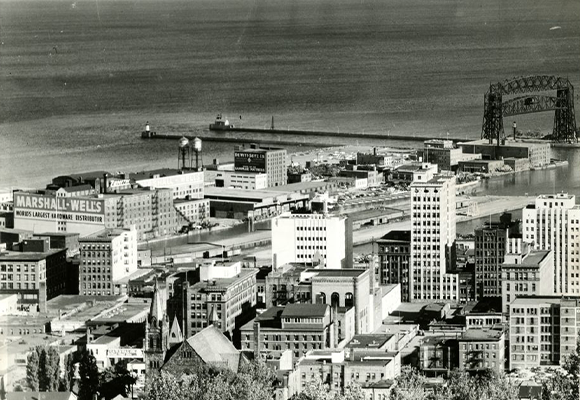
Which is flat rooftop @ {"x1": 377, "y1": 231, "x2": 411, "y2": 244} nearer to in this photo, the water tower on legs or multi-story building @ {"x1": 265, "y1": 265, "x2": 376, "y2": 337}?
multi-story building @ {"x1": 265, "y1": 265, "x2": 376, "y2": 337}

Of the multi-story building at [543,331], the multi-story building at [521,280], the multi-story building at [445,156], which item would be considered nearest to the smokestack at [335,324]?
the multi-story building at [543,331]

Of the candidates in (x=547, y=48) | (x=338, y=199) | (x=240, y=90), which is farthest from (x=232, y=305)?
(x=547, y=48)

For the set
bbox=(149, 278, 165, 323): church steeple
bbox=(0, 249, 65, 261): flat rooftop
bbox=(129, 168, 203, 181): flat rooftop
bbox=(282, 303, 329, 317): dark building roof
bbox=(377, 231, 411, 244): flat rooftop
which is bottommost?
bbox=(282, 303, 329, 317): dark building roof

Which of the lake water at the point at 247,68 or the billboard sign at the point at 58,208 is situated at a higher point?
the lake water at the point at 247,68

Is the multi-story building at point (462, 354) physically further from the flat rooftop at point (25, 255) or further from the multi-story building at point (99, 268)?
the flat rooftop at point (25, 255)

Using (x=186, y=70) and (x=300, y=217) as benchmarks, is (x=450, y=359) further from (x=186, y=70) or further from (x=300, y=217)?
(x=186, y=70)

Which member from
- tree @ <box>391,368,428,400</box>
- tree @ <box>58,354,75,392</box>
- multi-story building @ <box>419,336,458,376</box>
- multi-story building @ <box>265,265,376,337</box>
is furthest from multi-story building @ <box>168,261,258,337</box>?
tree @ <box>391,368,428,400</box>
